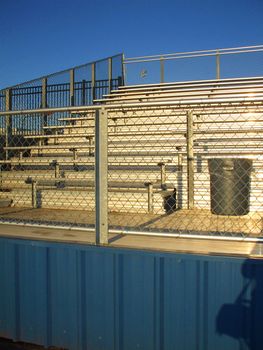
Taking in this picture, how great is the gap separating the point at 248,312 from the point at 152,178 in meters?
3.35

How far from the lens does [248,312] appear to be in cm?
199

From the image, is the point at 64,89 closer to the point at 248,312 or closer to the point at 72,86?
the point at 72,86

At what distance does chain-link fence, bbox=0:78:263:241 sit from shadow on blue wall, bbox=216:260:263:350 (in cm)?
42

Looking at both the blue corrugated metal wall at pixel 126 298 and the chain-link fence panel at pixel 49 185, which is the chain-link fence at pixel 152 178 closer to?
the chain-link fence panel at pixel 49 185

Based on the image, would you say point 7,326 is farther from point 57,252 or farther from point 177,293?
point 177,293

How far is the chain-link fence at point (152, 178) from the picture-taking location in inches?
96.6

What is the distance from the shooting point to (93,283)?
7.61 ft

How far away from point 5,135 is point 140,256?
20.4 ft

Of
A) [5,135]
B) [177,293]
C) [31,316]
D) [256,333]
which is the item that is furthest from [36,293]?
[5,135]

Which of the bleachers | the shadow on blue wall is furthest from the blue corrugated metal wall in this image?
the bleachers

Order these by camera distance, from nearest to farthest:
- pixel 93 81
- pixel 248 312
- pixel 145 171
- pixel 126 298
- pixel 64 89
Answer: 1. pixel 248 312
2. pixel 126 298
3. pixel 145 171
4. pixel 64 89
5. pixel 93 81

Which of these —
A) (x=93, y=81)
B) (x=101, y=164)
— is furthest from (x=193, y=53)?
(x=101, y=164)

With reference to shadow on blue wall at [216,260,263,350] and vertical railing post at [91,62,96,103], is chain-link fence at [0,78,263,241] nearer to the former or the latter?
shadow on blue wall at [216,260,263,350]

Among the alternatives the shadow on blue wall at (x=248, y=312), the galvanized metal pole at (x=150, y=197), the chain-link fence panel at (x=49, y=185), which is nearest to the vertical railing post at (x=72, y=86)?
the chain-link fence panel at (x=49, y=185)
